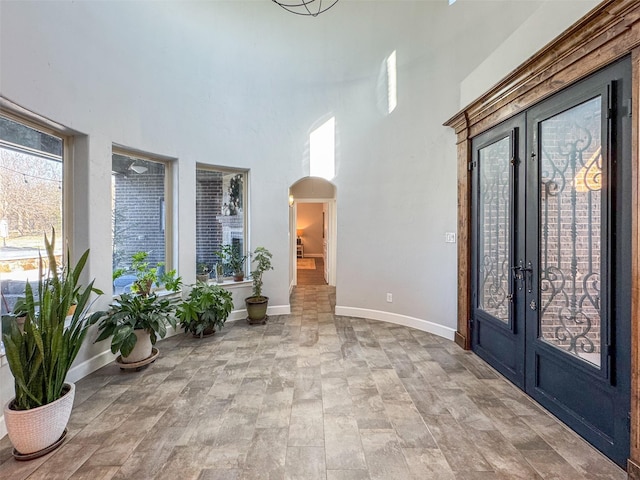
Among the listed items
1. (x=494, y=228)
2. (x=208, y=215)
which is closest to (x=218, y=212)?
(x=208, y=215)

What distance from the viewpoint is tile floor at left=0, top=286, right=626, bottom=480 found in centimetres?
169

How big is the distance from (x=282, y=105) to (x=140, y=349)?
3.69 m

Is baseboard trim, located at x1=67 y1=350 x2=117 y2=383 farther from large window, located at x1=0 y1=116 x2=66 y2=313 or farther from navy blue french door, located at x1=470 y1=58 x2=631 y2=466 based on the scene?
navy blue french door, located at x1=470 y1=58 x2=631 y2=466

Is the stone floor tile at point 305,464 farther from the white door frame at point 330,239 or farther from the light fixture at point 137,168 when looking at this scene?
the white door frame at point 330,239

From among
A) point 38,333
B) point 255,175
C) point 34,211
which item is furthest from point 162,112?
point 38,333

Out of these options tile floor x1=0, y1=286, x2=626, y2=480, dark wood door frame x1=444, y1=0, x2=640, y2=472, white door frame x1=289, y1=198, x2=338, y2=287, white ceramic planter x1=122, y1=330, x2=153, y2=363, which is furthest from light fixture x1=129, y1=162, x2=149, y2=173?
dark wood door frame x1=444, y1=0, x2=640, y2=472

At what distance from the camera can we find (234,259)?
15.2ft

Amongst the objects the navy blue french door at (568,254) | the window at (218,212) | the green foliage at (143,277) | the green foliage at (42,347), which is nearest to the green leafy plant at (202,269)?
the window at (218,212)

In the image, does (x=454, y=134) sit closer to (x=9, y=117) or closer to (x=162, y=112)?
(x=162, y=112)

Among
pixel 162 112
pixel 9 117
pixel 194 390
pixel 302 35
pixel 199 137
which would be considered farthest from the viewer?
pixel 302 35

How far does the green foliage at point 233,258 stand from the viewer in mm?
4578

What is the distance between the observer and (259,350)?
3.39 m

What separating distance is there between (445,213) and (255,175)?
A: 107 inches

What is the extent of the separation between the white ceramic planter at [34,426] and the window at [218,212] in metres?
2.59
